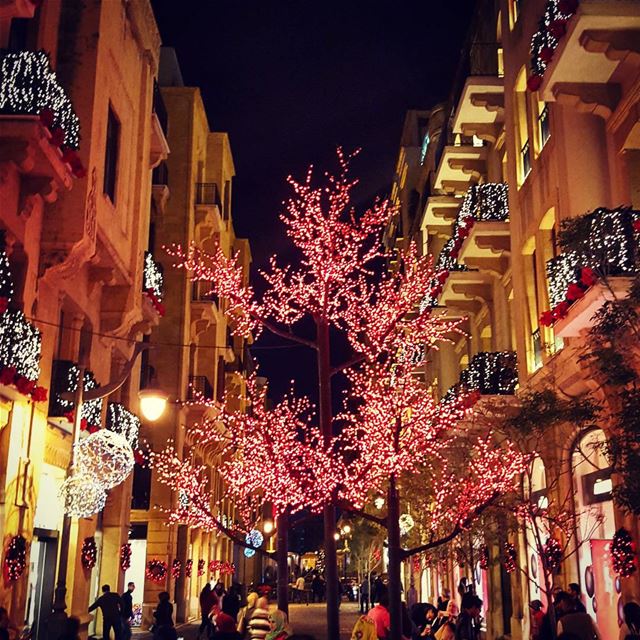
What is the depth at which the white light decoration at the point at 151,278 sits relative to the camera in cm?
2325

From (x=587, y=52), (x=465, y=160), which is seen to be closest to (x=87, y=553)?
(x=587, y=52)

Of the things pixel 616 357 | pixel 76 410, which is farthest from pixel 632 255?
pixel 76 410

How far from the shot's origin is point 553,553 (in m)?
16.4

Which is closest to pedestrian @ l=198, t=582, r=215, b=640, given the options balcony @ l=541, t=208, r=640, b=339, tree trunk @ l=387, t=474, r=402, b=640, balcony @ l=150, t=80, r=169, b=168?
tree trunk @ l=387, t=474, r=402, b=640

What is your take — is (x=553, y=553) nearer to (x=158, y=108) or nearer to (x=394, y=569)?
(x=394, y=569)

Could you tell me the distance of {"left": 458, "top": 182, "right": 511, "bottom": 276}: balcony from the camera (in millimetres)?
23531

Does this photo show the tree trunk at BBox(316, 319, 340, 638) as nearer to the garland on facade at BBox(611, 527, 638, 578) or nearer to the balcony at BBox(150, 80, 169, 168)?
the garland on facade at BBox(611, 527, 638, 578)

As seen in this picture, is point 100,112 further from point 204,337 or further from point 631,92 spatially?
point 204,337

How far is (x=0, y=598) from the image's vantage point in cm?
1433

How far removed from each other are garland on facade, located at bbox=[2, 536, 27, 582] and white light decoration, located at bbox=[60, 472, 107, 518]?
119cm

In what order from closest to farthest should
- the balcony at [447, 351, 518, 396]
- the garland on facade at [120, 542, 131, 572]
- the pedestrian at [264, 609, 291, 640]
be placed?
the pedestrian at [264, 609, 291, 640] → the balcony at [447, 351, 518, 396] → the garland on facade at [120, 542, 131, 572]

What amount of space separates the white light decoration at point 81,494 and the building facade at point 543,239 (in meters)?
7.53

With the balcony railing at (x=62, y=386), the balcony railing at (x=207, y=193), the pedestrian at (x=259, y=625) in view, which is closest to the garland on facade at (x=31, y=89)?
the balcony railing at (x=62, y=386)

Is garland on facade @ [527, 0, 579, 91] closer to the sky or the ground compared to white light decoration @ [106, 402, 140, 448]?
closer to the sky
